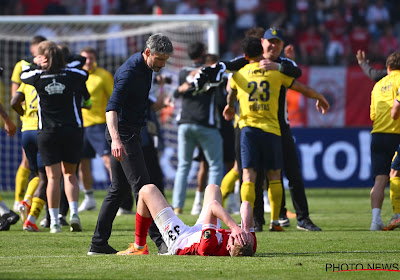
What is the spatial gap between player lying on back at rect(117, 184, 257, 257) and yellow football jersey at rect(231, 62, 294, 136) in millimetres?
2291

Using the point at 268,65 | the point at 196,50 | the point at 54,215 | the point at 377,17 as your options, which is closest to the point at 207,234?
the point at 268,65

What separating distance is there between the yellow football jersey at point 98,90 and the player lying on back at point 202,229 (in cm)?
583

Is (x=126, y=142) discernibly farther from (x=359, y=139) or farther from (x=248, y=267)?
(x=359, y=139)

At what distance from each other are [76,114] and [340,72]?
11.5m

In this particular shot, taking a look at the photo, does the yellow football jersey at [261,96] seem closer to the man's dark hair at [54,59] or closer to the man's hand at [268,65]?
the man's hand at [268,65]

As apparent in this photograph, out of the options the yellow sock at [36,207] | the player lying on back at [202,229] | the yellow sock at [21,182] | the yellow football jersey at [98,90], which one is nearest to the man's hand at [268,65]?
the player lying on back at [202,229]

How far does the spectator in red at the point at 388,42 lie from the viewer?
78.5 ft

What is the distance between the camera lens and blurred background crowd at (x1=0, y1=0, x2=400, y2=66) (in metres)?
22.9

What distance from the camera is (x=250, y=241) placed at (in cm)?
671

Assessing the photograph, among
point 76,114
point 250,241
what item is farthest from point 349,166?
point 250,241

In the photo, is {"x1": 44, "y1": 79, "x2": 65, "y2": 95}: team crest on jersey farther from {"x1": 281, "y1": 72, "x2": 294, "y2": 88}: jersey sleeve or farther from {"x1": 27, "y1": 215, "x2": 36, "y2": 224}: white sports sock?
{"x1": 281, "y1": 72, "x2": 294, "y2": 88}: jersey sleeve

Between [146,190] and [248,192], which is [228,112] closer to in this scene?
[248,192]

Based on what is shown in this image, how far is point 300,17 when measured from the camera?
24.7m

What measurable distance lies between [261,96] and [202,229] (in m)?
2.78
